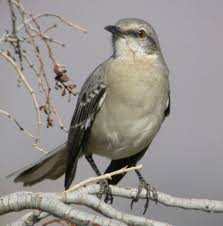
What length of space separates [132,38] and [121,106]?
668 millimetres

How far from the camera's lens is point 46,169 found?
6594 millimetres

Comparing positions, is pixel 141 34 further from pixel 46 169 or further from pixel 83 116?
pixel 46 169

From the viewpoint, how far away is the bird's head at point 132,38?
21.0ft

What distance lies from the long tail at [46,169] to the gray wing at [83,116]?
241mm

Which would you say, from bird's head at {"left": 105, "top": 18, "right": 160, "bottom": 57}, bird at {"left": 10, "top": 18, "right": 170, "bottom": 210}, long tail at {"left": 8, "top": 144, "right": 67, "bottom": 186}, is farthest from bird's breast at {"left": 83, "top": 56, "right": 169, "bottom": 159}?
long tail at {"left": 8, "top": 144, "right": 67, "bottom": 186}

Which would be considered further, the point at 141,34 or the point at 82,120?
the point at 82,120

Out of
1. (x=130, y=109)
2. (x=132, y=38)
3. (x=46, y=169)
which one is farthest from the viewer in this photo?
(x=46, y=169)

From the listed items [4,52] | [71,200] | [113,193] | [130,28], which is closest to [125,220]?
[71,200]

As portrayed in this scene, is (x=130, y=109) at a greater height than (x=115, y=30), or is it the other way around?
(x=115, y=30)

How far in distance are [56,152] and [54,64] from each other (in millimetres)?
1923

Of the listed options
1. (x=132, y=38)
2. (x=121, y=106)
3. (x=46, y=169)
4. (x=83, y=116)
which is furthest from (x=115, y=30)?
(x=46, y=169)

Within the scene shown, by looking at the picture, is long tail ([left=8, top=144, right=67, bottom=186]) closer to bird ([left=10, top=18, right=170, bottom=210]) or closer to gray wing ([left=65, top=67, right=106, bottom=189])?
bird ([left=10, top=18, right=170, bottom=210])

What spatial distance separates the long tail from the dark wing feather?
0.25 m

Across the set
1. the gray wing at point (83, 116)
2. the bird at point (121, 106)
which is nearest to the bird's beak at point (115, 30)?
the bird at point (121, 106)
